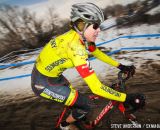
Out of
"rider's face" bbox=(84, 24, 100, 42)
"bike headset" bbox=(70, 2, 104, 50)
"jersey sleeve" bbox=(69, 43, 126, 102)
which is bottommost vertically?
"jersey sleeve" bbox=(69, 43, 126, 102)

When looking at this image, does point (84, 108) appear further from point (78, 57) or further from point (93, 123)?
point (78, 57)

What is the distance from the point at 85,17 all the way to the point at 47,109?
285 cm

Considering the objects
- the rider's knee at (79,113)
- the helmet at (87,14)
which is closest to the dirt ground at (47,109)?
the rider's knee at (79,113)

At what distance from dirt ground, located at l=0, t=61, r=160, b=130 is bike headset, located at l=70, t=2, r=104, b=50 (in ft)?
6.42

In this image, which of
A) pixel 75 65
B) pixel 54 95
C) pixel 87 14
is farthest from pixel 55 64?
pixel 87 14

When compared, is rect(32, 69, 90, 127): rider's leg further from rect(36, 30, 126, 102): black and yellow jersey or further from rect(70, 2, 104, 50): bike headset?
rect(70, 2, 104, 50): bike headset

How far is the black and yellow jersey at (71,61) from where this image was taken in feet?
10.2

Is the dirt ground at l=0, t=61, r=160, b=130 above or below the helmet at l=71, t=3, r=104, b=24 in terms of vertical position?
below

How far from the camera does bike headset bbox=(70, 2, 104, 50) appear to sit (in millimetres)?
3203

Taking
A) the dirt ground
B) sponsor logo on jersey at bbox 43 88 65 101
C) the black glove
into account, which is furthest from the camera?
the dirt ground

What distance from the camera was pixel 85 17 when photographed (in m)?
3.22

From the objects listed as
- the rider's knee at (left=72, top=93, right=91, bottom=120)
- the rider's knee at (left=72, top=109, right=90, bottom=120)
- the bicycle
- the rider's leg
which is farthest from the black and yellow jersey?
the rider's knee at (left=72, top=109, right=90, bottom=120)

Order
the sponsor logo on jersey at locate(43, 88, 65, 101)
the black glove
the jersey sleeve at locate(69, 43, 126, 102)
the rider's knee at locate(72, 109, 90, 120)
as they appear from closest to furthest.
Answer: the jersey sleeve at locate(69, 43, 126, 102)
the black glove
the sponsor logo on jersey at locate(43, 88, 65, 101)
the rider's knee at locate(72, 109, 90, 120)

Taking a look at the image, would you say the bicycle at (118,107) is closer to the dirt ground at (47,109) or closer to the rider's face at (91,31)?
the dirt ground at (47,109)
